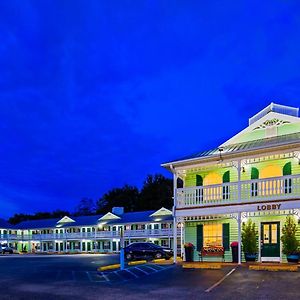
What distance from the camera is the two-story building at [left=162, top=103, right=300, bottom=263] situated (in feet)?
75.2

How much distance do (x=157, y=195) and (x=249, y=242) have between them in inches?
2697

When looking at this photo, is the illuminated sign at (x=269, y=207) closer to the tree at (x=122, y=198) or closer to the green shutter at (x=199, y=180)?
the green shutter at (x=199, y=180)

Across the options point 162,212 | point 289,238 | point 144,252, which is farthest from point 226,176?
point 162,212

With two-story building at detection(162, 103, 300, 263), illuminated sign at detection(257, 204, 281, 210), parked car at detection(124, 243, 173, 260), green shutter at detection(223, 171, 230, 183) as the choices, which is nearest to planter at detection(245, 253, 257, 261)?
two-story building at detection(162, 103, 300, 263)

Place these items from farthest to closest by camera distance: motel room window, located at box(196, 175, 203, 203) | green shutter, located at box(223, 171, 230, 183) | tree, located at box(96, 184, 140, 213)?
tree, located at box(96, 184, 140, 213)
green shutter, located at box(223, 171, 230, 183)
motel room window, located at box(196, 175, 203, 203)

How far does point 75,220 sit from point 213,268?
60934 millimetres

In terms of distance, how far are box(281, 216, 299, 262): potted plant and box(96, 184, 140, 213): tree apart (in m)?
74.0

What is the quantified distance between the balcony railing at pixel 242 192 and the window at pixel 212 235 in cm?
168

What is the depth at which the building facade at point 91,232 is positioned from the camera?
65125 millimetres

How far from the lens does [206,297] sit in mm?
13961

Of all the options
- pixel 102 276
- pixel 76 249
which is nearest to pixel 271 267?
pixel 102 276

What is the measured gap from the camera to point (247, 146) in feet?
80.8

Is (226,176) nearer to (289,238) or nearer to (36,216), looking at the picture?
(289,238)

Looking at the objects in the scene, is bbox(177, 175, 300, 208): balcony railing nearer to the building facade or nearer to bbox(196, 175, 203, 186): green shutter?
bbox(196, 175, 203, 186): green shutter
